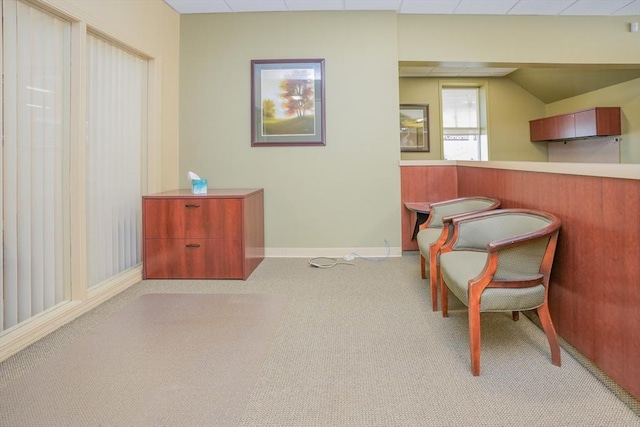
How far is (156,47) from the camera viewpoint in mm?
3422

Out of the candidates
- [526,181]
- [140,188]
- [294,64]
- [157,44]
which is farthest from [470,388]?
[157,44]

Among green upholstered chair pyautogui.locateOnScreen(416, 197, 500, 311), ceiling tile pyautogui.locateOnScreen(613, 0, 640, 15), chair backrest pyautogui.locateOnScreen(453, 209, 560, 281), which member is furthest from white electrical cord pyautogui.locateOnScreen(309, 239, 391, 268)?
ceiling tile pyautogui.locateOnScreen(613, 0, 640, 15)

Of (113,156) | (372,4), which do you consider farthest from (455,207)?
(113,156)

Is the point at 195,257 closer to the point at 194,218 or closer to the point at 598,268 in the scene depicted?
the point at 194,218

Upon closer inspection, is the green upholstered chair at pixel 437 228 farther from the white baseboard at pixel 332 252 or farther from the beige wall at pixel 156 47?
the beige wall at pixel 156 47

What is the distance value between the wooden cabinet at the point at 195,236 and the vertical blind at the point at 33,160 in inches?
30.2

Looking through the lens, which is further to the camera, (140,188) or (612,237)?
(140,188)

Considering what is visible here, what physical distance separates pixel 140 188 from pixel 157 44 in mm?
1387

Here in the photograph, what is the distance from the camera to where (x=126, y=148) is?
123 inches

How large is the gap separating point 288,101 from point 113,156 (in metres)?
1.78

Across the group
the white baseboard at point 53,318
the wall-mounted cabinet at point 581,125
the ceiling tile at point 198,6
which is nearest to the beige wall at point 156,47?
the ceiling tile at point 198,6

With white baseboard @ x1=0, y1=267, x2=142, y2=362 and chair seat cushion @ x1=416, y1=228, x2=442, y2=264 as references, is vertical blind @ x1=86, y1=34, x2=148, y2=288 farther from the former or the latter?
chair seat cushion @ x1=416, y1=228, x2=442, y2=264

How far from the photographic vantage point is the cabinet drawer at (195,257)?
3121mm

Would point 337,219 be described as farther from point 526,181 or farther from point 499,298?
point 499,298
